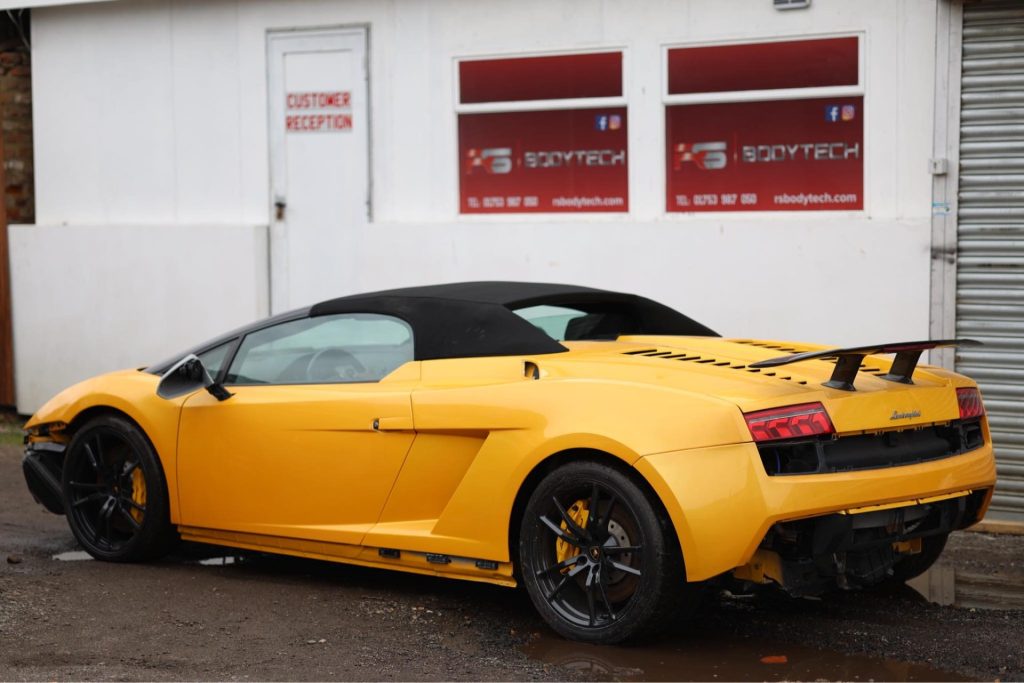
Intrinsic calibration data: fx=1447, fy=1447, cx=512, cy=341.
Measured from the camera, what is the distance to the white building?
30.0 ft

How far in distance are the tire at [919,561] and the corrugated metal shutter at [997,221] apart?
8.41ft

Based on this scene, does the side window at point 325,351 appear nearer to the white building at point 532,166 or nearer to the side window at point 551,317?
the side window at point 551,317

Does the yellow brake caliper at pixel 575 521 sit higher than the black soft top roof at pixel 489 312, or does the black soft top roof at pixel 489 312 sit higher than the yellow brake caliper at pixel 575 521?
the black soft top roof at pixel 489 312

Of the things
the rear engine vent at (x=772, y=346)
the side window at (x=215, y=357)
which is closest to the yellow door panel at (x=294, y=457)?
the side window at (x=215, y=357)

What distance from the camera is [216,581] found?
6.82 metres

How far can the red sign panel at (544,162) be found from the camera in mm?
10508

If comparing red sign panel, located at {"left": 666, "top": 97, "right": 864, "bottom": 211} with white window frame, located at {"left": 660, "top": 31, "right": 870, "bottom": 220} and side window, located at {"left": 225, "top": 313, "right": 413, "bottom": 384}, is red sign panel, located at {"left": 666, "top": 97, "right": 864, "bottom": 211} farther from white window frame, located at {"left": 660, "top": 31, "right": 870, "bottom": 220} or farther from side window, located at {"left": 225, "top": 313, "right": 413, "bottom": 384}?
side window, located at {"left": 225, "top": 313, "right": 413, "bottom": 384}

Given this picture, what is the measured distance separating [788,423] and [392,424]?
177cm

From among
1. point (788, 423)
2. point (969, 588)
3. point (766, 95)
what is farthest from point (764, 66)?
point (788, 423)

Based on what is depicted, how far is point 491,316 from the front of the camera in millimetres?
6258

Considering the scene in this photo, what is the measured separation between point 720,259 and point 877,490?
4842 mm

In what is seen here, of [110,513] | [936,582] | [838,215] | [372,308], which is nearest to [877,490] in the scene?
[936,582]

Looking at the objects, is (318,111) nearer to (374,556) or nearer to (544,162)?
(544,162)

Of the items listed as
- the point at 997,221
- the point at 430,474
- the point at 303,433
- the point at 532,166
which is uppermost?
the point at 532,166
